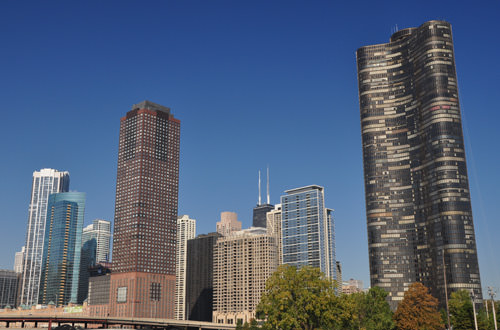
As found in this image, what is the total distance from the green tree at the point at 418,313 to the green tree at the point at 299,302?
41.4 metres

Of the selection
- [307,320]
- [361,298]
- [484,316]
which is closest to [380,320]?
[361,298]

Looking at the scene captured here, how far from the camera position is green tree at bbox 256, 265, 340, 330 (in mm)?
111688

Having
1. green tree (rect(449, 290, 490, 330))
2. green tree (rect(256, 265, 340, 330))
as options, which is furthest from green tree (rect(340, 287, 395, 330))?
green tree (rect(256, 265, 340, 330))

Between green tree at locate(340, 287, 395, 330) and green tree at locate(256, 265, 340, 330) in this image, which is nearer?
green tree at locate(256, 265, 340, 330)

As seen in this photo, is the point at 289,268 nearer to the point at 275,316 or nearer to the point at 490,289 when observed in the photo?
the point at 275,316

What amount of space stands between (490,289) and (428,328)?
37.9 m

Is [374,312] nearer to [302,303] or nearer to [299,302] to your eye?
[302,303]

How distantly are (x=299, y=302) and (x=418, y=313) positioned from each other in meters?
52.6

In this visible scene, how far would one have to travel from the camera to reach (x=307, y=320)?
376 feet

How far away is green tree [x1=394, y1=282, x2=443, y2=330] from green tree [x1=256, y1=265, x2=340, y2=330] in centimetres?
4139

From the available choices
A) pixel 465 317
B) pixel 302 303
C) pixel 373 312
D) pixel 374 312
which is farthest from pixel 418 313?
pixel 302 303

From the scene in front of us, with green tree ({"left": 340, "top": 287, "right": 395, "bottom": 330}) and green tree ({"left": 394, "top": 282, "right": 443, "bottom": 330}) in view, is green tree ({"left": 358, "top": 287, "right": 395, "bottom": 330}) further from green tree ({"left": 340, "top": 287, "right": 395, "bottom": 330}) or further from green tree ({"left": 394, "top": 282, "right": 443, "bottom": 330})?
green tree ({"left": 394, "top": 282, "right": 443, "bottom": 330})

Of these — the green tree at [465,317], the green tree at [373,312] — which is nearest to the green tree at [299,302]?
the green tree at [373,312]

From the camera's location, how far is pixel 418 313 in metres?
148
